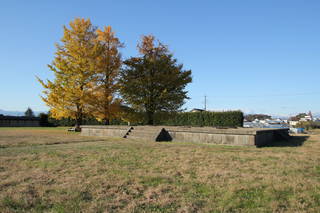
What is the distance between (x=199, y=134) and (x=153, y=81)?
24.4 ft

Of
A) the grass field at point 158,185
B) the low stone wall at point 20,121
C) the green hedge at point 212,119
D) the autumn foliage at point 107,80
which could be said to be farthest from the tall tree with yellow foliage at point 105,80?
the low stone wall at point 20,121

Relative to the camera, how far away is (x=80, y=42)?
2044 centimetres

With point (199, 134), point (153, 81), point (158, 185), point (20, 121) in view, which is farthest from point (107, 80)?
point (20, 121)

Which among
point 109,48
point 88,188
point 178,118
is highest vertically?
point 109,48

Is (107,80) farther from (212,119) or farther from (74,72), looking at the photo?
(212,119)

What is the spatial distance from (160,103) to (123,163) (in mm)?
12765

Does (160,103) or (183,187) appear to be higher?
(160,103)

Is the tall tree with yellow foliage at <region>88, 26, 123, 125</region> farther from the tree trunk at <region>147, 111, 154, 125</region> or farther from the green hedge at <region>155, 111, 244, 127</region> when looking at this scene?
the green hedge at <region>155, 111, 244, 127</region>

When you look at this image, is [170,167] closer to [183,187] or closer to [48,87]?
[183,187]

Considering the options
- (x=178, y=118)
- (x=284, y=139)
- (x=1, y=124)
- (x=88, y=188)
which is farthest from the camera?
(x=1, y=124)

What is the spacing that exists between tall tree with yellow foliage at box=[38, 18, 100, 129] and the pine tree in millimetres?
2885

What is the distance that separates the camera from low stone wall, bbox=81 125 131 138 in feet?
53.9

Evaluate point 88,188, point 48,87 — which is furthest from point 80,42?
point 88,188

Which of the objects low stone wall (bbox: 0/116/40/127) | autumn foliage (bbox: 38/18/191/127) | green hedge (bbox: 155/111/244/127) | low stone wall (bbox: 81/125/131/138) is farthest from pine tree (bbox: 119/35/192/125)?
low stone wall (bbox: 0/116/40/127)
